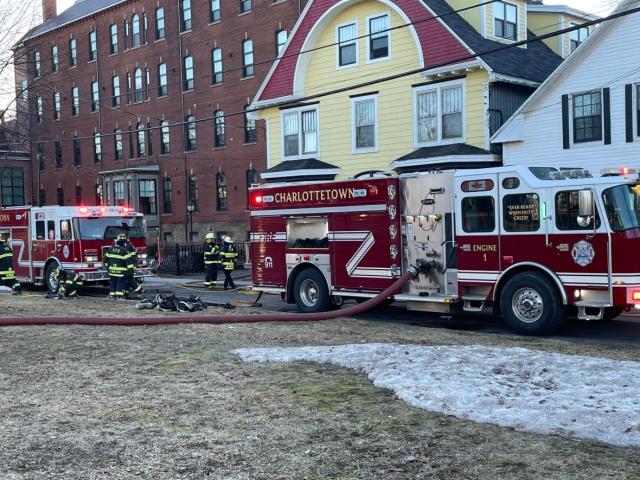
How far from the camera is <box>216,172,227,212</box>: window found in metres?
36.4

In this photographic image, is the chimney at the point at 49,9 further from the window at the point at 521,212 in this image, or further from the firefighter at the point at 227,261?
the window at the point at 521,212

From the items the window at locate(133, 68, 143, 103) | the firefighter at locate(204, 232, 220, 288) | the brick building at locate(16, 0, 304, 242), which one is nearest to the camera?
the firefighter at locate(204, 232, 220, 288)

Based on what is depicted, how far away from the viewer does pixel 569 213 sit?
10875 millimetres

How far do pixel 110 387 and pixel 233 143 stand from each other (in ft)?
95.3

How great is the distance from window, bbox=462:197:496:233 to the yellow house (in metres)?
7.82

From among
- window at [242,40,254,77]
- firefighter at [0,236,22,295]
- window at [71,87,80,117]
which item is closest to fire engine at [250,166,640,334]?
firefighter at [0,236,22,295]

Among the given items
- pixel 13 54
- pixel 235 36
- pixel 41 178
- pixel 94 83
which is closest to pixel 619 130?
pixel 13 54

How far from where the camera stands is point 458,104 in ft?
67.7

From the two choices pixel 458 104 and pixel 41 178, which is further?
pixel 41 178

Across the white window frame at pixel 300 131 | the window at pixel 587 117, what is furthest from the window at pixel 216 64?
the window at pixel 587 117

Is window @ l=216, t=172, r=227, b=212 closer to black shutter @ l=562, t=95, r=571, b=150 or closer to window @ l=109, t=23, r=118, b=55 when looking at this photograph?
window @ l=109, t=23, r=118, b=55

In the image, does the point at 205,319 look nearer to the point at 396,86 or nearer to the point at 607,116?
the point at 607,116

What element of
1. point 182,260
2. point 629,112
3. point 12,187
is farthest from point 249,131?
point 12,187

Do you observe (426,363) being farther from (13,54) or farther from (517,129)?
(13,54)
